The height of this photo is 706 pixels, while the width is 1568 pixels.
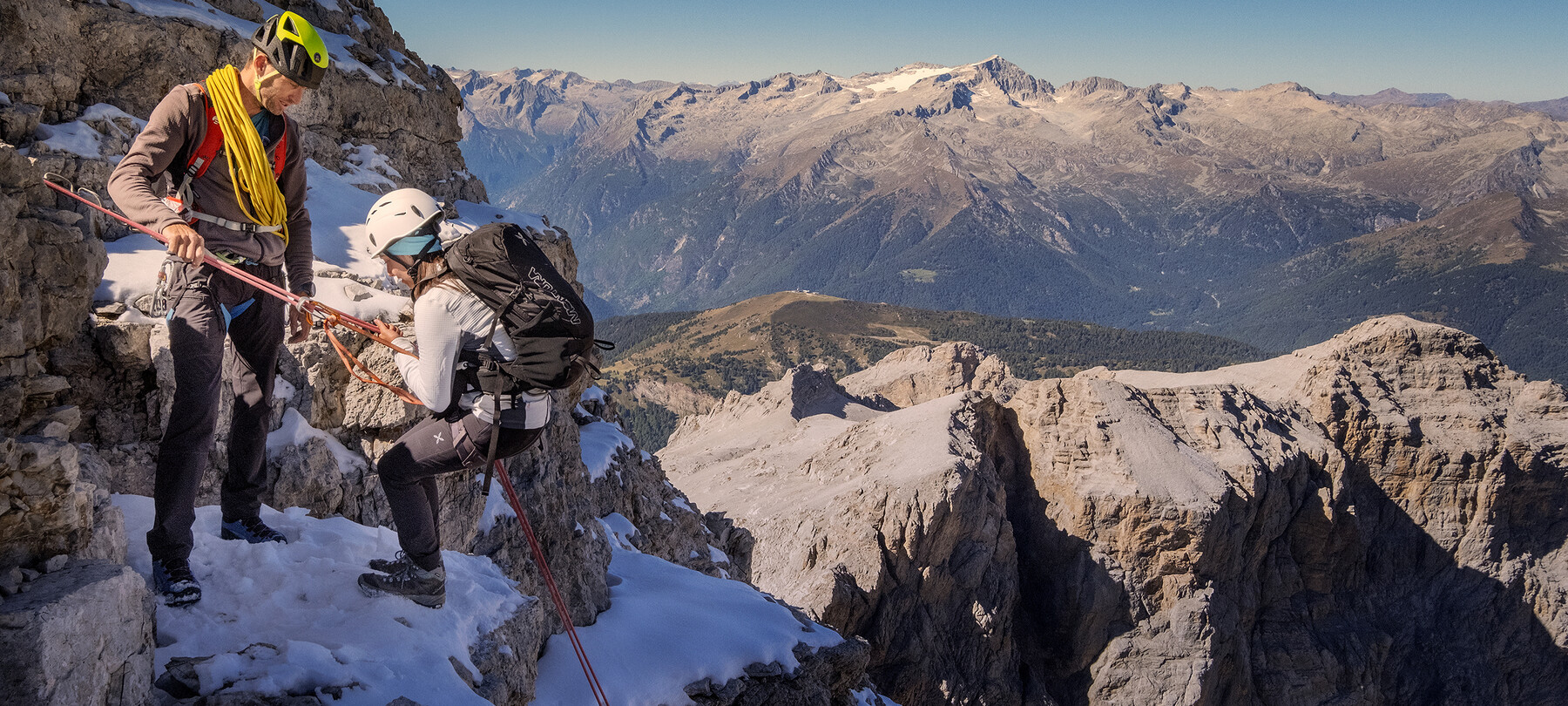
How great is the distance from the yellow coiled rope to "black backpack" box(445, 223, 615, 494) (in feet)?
5.83

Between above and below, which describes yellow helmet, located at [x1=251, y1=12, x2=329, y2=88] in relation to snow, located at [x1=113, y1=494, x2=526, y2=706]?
above

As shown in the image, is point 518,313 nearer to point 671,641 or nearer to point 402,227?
point 402,227

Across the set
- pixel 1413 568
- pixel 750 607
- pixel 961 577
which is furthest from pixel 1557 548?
pixel 750 607

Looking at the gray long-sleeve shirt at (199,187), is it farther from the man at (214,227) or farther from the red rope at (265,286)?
the red rope at (265,286)

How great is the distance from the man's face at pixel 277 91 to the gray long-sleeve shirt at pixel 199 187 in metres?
0.31

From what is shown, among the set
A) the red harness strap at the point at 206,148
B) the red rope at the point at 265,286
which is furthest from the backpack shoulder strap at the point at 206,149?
the red rope at the point at 265,286

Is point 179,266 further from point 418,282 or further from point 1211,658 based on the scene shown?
point 1211,658

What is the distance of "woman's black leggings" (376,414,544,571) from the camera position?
6.86 m

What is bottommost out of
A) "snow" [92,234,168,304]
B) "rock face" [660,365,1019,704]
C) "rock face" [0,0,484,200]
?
"rock face" [660,365,1019,704]

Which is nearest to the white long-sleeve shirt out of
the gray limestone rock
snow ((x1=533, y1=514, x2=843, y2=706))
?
the gray limestone rock

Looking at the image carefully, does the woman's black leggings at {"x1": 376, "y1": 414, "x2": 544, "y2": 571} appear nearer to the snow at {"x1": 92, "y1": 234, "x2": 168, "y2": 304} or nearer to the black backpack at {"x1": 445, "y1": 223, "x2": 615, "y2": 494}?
the black backpack at {"x1": 445, "y1": 223, "x2": 615, "y2": 494}

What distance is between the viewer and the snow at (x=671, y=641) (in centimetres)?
955

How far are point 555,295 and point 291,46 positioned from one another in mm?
2792

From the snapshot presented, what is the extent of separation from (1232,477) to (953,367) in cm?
3362
